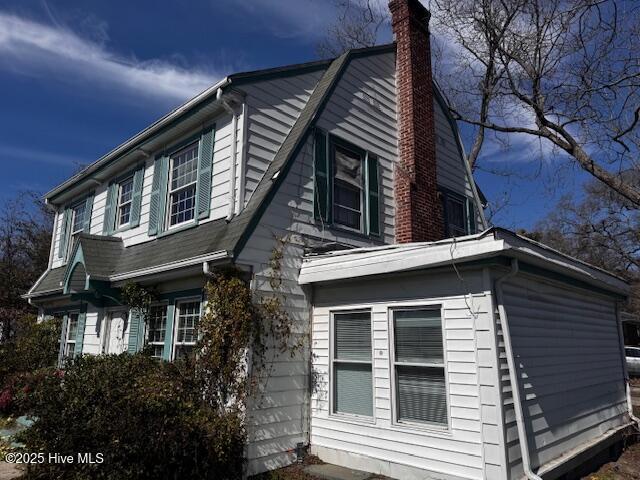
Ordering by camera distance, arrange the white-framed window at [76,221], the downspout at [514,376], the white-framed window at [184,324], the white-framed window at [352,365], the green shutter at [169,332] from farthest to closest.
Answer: the white-framed window at [76,221], the green shutter at [169,332], the white-framed window at [184,324], the white-framed window at [352,365], the downspout at [514,376]

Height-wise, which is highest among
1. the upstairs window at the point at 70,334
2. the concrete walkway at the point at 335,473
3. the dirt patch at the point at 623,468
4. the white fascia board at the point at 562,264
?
the white fascia board at the point at 562,264

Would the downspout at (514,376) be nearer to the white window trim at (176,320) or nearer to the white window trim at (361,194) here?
the white window trim at (361,194)

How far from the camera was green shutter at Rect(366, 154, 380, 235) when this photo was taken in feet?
32.3

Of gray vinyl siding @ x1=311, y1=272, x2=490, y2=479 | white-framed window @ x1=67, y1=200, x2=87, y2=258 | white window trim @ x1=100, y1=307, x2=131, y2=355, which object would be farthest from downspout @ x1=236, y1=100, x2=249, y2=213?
white-framed window @ x1=67, y1=200, x2=87, y2=258

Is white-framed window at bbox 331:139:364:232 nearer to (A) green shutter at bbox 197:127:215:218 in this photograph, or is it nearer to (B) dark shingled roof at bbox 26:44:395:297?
(B) dark shingled roof at bbox 26:44:395:297

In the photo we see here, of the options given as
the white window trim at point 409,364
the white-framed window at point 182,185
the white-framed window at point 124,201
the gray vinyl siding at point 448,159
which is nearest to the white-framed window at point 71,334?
the white-framed window at point 124,201

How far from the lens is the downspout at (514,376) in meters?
5.59

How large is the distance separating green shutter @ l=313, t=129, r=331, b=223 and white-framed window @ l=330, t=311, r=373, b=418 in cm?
206

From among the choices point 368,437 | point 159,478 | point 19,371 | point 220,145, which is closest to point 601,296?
point 368,437

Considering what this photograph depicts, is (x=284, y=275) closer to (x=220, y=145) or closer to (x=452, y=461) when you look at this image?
(x=220, y=145)

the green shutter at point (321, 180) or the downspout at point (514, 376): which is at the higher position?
the green shutter at point (321, 180)

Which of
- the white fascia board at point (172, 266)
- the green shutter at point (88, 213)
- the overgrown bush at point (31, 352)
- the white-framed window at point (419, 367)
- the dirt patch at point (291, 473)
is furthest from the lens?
the green shutter at point (88, 213)

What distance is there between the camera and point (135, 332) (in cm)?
952

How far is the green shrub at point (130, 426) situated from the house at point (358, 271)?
0.81 metres
